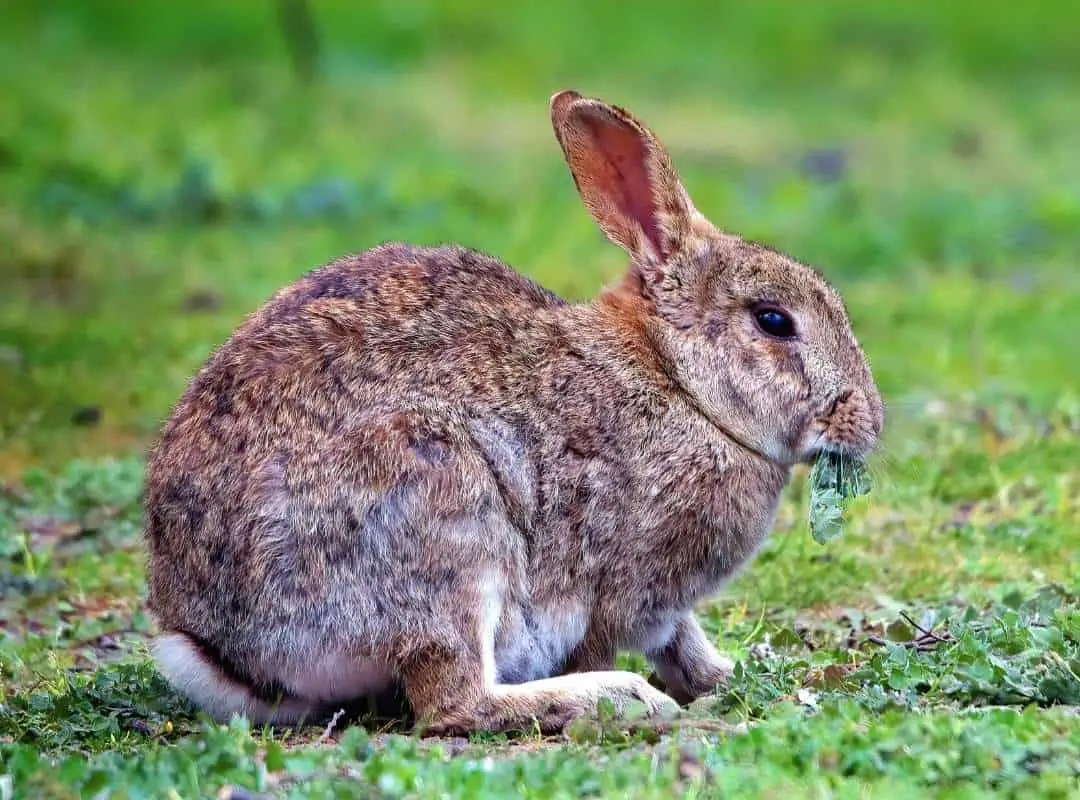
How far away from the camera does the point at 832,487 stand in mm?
5852

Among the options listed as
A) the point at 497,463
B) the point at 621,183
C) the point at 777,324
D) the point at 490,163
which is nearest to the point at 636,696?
the point at 497,463

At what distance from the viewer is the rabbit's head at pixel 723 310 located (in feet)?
19.1

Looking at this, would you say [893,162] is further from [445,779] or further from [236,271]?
[445,779]

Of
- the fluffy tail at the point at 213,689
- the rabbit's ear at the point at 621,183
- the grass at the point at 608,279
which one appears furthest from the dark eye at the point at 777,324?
the fluffy tail at the point at 213,689

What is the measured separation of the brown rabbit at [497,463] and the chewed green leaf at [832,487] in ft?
0.27

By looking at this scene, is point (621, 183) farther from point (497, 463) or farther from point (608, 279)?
point (608, 279)

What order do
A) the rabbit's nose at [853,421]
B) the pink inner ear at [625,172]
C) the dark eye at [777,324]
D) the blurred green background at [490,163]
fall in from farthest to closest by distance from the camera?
the blurred green background at [490,163]
the pink inner ear at [625,172]
the dark eye at [777,324]
the rabbit's nose at [853,421]

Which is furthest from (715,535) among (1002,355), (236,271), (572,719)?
(236,271)

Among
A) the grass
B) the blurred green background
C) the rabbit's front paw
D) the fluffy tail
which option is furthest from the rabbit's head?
the blurred green background

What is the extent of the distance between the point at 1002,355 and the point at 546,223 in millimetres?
4563

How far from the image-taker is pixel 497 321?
580 cm

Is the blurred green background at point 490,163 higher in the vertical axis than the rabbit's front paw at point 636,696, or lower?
higher

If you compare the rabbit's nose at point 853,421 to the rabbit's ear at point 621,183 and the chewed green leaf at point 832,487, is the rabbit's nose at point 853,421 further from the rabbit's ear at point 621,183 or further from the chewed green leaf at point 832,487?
the rabbit's ear at point 621,183

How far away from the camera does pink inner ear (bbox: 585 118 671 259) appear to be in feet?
20.0
